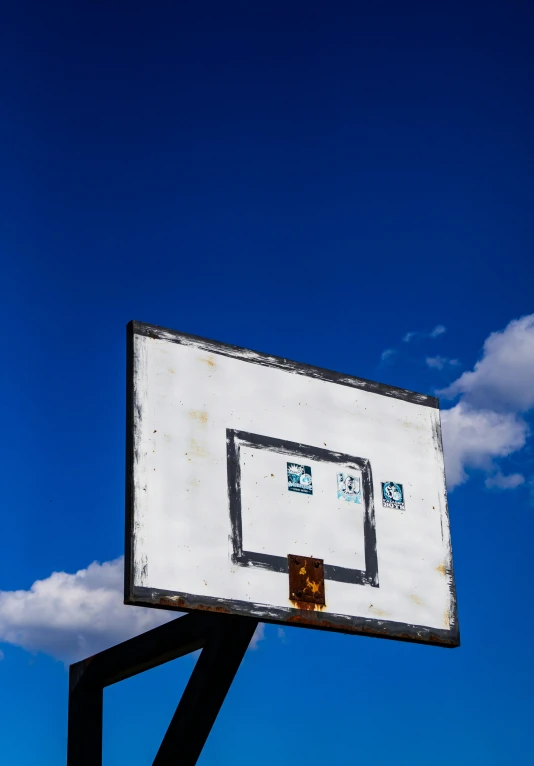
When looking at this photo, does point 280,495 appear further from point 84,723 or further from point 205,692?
point 84,723

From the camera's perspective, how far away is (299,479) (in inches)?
235

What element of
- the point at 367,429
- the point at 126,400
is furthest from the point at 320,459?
the point at 126,400

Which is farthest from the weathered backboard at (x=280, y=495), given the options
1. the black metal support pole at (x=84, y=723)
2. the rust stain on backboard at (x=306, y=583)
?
the black metal support pole at (x=84, y=723)

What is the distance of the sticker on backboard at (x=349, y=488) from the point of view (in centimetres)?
611

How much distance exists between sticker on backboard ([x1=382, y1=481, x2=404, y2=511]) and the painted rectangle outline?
4.0 inches

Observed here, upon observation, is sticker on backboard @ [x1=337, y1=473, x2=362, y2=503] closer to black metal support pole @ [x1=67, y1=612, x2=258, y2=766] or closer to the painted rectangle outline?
the painted rectangle outline

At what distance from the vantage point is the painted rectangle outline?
5.59 meters

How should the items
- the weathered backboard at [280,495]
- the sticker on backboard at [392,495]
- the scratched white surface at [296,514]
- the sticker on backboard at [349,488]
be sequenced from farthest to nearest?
the sticker on backboard at [392,495] → the sticker on backboard at [349,488] → the scratched white surface at [296,514] → the weathered backboard at [280,495]

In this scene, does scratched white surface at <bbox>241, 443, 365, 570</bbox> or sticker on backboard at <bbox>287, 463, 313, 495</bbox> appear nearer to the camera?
scratched white surface at <bbox>241, 443, 365, 570</bbox>

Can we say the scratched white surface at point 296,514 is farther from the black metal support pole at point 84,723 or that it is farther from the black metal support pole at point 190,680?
the black metal support pole at point 84,723

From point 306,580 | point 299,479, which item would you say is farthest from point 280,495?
point 306,580

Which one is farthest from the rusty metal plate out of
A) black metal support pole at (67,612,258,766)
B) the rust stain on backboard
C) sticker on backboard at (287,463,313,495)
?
sticker on backboard at (287,463,313,495)

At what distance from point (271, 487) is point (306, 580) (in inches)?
20.7

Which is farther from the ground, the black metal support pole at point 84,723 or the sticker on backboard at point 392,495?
the sticker on backboard at point 392,495
